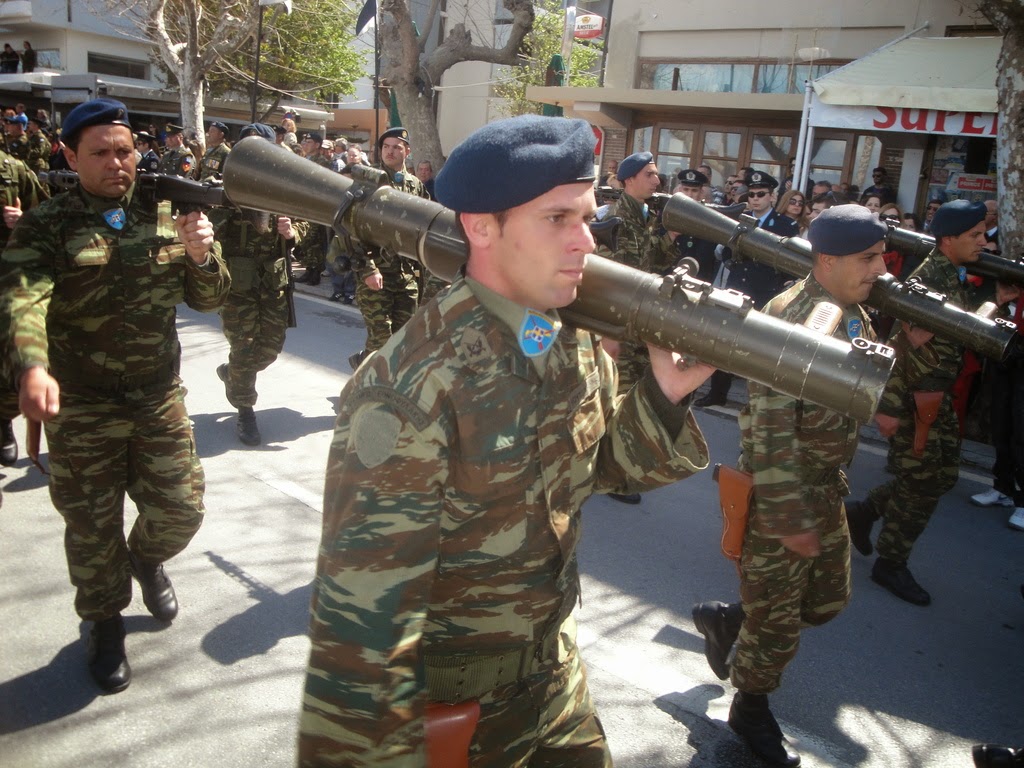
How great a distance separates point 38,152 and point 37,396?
14.9 m

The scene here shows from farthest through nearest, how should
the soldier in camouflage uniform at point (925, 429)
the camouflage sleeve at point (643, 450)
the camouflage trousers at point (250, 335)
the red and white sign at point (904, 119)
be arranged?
the red and white sign at point (904, 119) < the camouflage trousers at point (250, 335) < the soldier in camouflage uniform at point (925, 429) < the camouflage sleeve at point (643, 450)

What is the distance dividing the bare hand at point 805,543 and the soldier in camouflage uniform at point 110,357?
229cm

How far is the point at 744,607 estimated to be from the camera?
2947 millimetres

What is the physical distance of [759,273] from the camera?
745 centimetres

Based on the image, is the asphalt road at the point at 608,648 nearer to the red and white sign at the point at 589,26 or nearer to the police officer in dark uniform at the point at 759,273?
the police officer in dark uniform at the point at 759,273

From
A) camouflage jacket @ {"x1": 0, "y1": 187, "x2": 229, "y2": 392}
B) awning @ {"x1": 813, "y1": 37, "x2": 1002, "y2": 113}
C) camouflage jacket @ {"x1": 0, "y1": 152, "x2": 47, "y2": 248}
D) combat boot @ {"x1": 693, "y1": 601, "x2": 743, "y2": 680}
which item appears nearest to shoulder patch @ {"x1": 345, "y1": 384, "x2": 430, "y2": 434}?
camouflage jacket @ {"x1": 0, "y1": 187, "x2": 229, "y2": 392}

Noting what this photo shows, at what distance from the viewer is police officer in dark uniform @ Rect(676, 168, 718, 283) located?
7867mm

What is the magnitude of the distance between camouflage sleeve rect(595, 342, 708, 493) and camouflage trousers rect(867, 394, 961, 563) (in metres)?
2.98

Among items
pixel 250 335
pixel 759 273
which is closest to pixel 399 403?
pixel 250 335

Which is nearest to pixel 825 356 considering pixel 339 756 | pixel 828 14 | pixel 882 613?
pixel 339 756

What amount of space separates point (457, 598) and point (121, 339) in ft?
6.99

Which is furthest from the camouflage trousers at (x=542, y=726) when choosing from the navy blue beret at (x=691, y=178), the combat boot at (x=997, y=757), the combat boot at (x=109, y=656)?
the navy blue beret at (x=691, y=178)

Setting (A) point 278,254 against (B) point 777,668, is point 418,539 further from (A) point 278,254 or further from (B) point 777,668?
(A) point 278,254

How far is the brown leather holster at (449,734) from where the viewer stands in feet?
4.74
